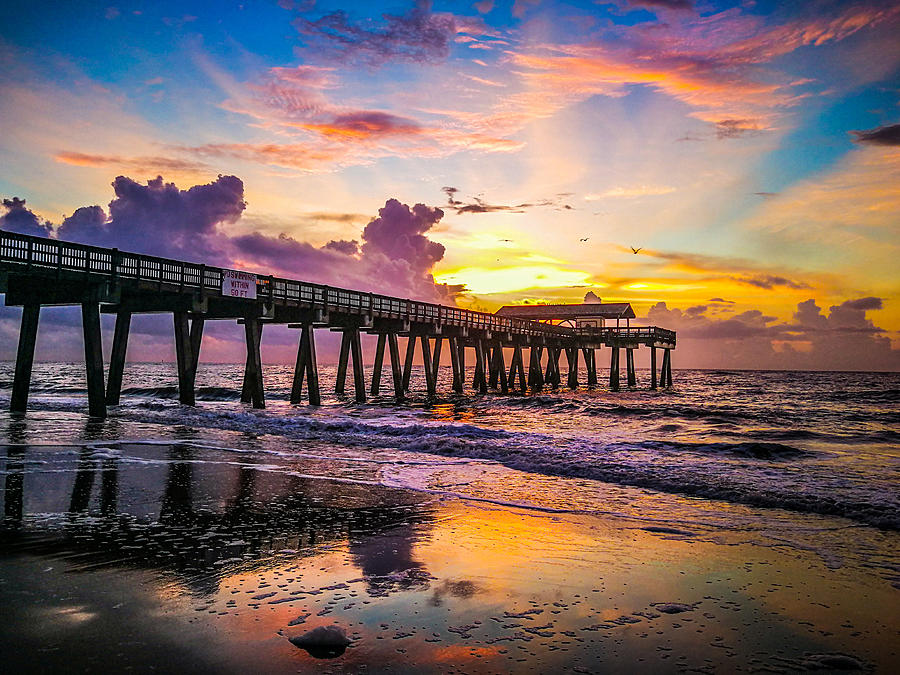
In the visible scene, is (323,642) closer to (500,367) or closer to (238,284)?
(238,284)

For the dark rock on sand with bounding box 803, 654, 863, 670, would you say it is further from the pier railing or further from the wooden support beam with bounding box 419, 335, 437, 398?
the wooden support beam with bounding box 419, 335, 437, 398

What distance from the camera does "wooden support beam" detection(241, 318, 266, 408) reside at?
1056 inches

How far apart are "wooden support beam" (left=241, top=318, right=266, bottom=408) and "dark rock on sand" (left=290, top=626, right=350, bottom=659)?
23299 mm

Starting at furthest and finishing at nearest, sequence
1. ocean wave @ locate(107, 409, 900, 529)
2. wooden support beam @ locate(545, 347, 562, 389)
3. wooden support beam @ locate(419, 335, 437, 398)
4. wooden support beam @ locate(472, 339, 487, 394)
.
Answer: wooden support beam @ locate(545, 347, 562, 389)
wooden support beam @ locate(472, 339, 487, 394)
wooden support beam @ locate(419, 335, 437, 398)
ocean wave @ locate(107, 409, 900, 529)

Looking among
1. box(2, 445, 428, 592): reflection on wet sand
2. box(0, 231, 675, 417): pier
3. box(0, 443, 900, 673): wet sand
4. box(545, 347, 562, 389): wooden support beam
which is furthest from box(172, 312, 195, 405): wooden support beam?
box(545, 347, 562, 389): wooden support beam

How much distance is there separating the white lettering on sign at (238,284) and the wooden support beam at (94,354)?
16.4 ft

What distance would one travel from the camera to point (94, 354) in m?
21.4

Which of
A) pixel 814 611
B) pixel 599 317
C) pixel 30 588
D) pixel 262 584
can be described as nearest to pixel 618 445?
pixel 814 611

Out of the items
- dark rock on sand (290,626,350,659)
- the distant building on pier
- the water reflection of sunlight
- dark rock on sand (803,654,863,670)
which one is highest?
the distant building on pier

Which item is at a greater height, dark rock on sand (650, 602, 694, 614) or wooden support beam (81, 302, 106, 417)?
wooden support beam (81, 302, 106, 417)

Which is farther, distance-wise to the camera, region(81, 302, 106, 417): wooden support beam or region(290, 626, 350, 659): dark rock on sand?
region(81, 302, 106, 417): wooden support beam

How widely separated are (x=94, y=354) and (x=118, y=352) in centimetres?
281

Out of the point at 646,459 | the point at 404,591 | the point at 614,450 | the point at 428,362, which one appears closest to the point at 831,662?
the point at 404,591

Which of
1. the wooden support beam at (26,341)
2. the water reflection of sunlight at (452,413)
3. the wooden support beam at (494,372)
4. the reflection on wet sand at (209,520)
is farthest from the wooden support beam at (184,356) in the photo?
the wooden support beam at (494,372)
